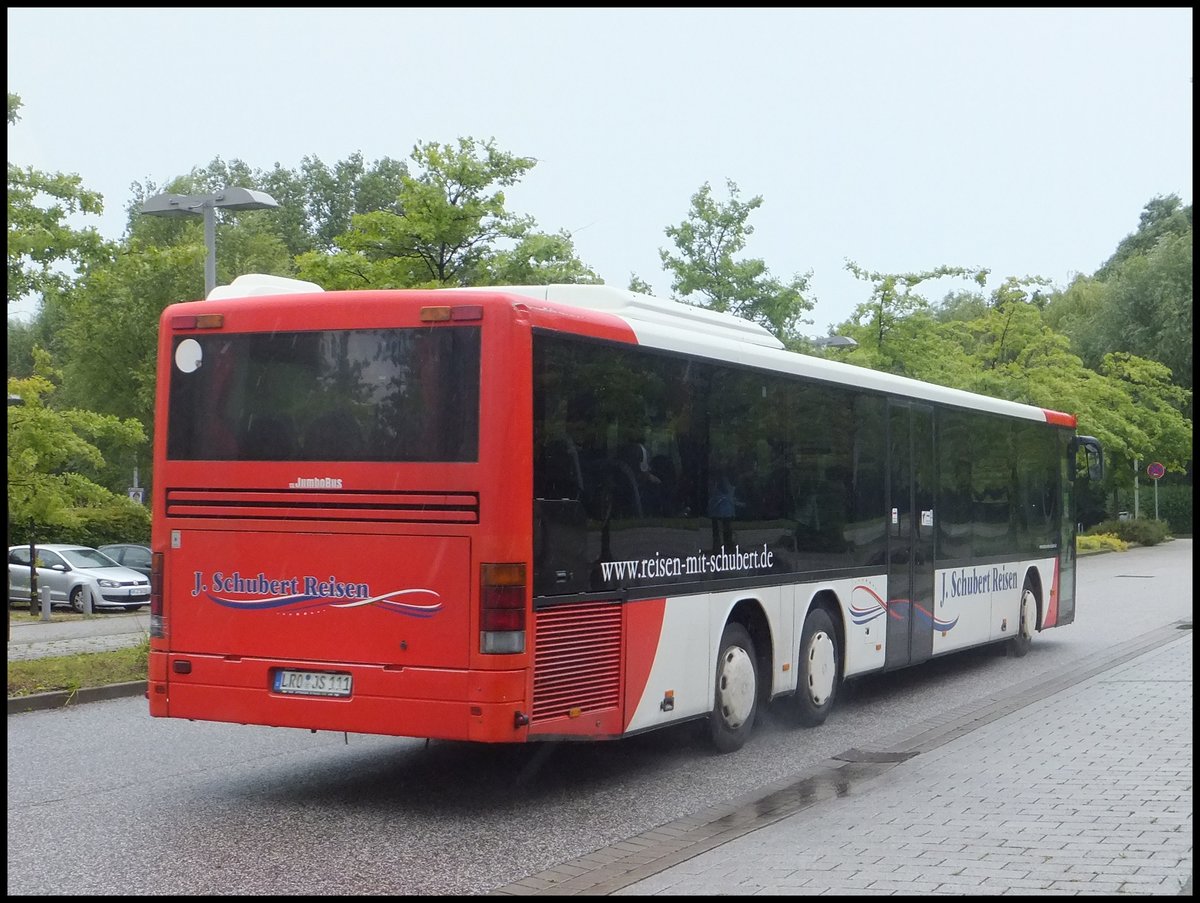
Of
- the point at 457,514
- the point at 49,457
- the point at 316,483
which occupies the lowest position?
the point at 457,514

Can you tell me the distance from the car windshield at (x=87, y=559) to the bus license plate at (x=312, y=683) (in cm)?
2299

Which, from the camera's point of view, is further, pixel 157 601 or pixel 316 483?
pixel 157 601

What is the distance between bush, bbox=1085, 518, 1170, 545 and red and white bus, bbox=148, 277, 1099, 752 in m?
48.1

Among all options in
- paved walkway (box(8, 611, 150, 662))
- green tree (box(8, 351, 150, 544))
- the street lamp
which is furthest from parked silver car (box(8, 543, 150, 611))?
green tree (box(8, 351, 150, 544))

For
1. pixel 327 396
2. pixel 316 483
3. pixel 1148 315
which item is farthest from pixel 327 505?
pixel 1148 315

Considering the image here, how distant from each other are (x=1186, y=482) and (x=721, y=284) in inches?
1505

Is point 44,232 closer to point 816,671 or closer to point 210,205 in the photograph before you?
point 210,205

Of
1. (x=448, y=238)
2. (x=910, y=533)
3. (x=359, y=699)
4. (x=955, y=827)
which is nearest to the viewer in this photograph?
(x=955, y=827)

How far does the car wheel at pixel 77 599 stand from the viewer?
29.3 m

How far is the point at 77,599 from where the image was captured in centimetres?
2945

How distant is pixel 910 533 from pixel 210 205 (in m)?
9.37

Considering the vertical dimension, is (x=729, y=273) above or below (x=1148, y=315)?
below

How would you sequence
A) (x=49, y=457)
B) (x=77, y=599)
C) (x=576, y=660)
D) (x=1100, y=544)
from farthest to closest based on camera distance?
(x=1100, y=544)
(x=77, y=599)
(x=49, y=457)
(x=576, y=660)

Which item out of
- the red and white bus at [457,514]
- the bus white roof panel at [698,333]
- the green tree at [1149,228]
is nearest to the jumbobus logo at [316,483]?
the red and white bus at [457,514]
